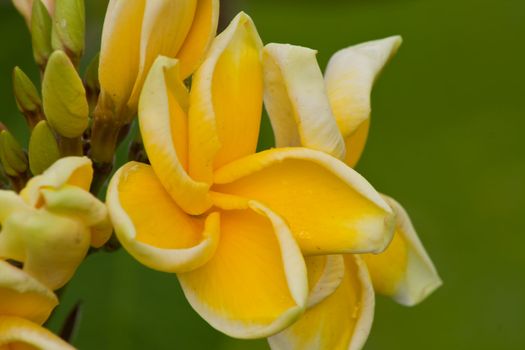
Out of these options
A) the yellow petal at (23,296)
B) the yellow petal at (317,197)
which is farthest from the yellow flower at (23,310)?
the yellow petal at (317,197)

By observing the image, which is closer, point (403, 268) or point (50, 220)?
point (50, 220)

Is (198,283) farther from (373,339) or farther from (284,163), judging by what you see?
(373,339)

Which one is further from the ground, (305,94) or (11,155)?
(305,94)

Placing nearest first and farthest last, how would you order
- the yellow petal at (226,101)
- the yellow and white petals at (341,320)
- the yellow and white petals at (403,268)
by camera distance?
the yellow petal at (226,101) → the yellow and white petals at (341,320) → the yellow and white petals at (403,268)

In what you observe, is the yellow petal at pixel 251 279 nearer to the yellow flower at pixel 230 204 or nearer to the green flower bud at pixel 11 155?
the yellow flower at pixel 230 204

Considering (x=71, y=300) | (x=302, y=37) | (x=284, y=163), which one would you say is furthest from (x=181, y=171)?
(x=302, y=37)

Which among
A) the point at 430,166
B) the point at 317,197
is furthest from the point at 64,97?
the point at 430,166

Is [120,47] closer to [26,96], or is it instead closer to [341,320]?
[26,96]
